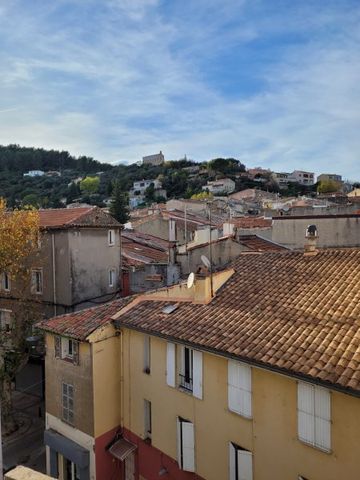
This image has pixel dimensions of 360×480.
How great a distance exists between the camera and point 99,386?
14070 millimetres

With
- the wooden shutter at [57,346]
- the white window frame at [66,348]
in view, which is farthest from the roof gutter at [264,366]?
the wooden shutter at [57,346]

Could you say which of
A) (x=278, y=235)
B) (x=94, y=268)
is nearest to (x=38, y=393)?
(x=94, y=268)

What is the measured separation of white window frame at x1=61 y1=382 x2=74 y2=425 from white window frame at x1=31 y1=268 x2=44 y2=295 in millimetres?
10377

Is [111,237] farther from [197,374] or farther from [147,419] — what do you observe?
[197,374]

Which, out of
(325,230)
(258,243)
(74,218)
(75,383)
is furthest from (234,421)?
(74,218)

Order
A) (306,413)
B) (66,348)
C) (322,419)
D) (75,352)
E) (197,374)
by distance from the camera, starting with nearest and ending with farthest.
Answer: (322,419) → (306,413) → (197,374) → (75,352) → (66,348)

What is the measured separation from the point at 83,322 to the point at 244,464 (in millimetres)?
7006

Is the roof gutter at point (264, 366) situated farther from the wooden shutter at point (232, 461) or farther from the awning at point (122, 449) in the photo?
the awning at point (122, 449)

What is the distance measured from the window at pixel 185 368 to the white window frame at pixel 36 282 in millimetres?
13965

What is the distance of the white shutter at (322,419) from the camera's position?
866 centimetres

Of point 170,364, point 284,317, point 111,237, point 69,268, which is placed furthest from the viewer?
point 111,237

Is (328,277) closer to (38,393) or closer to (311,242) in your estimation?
(311,242)

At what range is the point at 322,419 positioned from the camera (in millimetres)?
8773

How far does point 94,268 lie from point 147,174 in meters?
104
